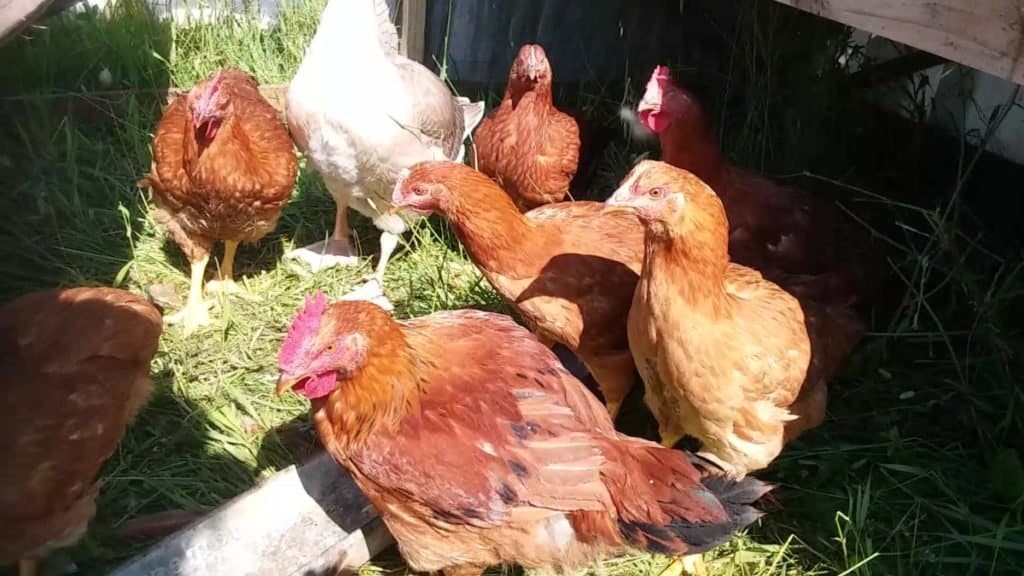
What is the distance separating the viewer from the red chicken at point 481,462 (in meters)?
2.06

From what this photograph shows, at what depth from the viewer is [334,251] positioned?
375cm

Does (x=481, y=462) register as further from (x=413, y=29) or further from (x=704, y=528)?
(x=413, y=29)

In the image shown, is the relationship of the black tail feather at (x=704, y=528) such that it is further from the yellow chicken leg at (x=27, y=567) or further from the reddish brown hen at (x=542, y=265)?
the yellow chicken leg at (x=27, y=567)

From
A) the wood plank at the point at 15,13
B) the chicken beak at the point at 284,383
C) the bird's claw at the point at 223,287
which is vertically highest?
the wood plank at the point at 15,13

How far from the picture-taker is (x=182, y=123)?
3188mm

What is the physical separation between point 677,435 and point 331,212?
7.18ft

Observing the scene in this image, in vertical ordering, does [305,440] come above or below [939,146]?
below

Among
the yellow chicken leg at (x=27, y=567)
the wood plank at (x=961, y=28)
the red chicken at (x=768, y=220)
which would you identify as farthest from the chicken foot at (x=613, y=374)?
the yellow chicken leg at (x=27, y=567)

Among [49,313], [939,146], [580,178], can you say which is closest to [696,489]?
[49,313]

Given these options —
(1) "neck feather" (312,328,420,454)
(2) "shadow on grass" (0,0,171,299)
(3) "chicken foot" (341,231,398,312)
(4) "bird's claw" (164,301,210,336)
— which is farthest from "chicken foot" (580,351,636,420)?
(2) "shadow on grass" (0,0,171,299)

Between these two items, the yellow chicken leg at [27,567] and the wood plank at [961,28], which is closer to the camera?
the wood plank at [961,28]

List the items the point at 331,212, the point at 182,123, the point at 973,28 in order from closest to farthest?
1. the point at 973,28
2. the point at 182,123
3. the point at 331,212

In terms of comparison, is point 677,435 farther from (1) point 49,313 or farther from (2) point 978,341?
(1) point 49,313

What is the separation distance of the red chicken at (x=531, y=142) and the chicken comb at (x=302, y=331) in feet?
5.28
